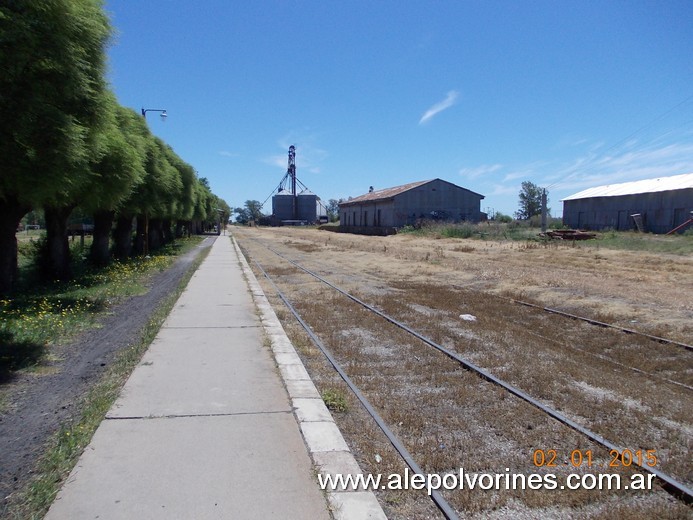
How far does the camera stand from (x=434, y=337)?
30.1 ft

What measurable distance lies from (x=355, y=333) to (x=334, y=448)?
5173 millimetres

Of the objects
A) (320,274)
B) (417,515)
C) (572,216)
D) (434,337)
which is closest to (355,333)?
(434,337)

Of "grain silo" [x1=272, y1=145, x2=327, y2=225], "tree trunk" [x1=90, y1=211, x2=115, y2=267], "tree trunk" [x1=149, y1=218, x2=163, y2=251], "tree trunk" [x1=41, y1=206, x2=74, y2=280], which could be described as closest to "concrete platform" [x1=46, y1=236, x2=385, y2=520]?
"tree trunk" [x1=41, y1=206, x2=74, y2=280]

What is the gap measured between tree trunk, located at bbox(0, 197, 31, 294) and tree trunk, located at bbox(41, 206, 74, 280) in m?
3.65

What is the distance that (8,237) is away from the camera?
1166cm

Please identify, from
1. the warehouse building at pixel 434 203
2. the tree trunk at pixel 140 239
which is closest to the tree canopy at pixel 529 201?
the warehouse building at pixel 434 203

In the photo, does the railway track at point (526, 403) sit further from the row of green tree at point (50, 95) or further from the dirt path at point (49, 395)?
the row of green tree at point (50, 95)

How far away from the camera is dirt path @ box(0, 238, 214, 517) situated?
4254 mm

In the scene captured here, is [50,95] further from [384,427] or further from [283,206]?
[283,206]

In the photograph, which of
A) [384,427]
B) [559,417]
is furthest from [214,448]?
[559,417]

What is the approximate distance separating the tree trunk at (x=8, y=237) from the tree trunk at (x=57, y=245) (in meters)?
3.65

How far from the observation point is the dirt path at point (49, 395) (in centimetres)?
425

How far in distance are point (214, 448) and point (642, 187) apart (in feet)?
156

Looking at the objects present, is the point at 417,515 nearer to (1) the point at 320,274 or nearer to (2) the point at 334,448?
(2) the point at 334,448
